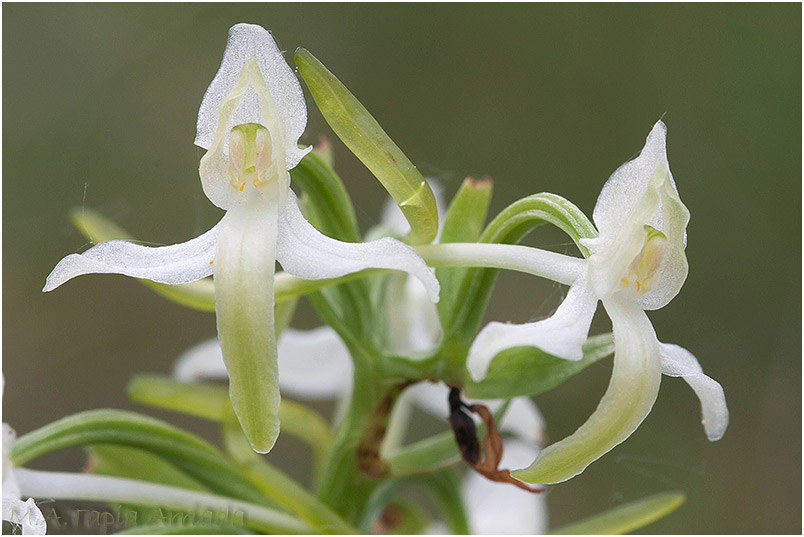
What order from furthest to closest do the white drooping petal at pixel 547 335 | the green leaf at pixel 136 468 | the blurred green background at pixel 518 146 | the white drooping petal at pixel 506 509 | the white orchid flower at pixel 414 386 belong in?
1. the blurred green background at pixel 518 146
2. the white drooping petal at pixel 506 509
3. the white orchid flower at pixel 414 386
4. the green leaf at pixel 136 468
5. the white drooping petal at pixel 547 335

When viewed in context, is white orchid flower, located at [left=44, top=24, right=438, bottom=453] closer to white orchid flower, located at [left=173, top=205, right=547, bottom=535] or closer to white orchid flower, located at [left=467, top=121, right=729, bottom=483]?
white orchid flower, located at [left=467, top=121, right=729, bottom=483]

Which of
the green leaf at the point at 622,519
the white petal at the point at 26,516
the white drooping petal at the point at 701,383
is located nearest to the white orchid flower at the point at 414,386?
the green leaf at the point at 622,519

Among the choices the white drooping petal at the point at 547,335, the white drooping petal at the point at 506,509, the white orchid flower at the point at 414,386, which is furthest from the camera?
the white drooping petal at the point at 506,509

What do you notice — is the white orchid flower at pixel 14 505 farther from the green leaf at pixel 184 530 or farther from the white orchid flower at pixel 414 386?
the white orchid flower at pixel 414 386

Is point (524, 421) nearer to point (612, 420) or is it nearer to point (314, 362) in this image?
point (314, 362)

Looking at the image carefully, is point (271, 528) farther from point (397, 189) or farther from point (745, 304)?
point (745, 304)

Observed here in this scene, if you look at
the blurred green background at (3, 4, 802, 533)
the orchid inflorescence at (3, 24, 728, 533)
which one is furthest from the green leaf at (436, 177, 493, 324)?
the blurred green background at (3, 4, 802, 533)

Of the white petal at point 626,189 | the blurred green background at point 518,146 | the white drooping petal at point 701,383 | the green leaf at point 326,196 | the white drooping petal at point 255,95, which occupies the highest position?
the blurred green background at point 518,146
